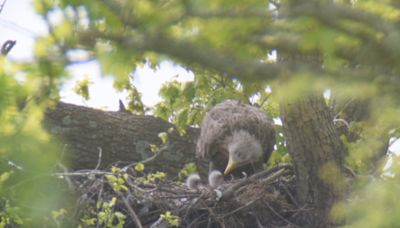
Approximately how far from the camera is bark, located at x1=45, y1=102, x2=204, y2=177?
319 inches

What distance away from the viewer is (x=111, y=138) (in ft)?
27.6

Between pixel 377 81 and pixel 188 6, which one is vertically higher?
pixel 188 6

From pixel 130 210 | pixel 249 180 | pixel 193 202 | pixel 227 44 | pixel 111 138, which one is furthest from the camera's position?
pixel 111 138

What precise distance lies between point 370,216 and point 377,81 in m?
0.44

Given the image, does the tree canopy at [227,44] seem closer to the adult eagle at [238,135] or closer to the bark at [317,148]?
the bark at [317,148]

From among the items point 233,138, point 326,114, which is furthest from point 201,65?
point 233,138

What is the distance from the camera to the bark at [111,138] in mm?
8094

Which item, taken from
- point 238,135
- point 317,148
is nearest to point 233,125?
point 238,135

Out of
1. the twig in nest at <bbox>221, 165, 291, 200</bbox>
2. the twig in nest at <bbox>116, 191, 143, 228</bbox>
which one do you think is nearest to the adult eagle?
the twig in nest at <bbox>221, 165, 291, 200</bbox>

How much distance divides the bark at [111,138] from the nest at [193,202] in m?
0.47

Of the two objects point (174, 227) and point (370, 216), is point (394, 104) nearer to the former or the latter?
point (370, 216)

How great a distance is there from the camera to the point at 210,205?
7.58 m

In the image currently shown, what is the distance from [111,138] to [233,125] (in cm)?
149

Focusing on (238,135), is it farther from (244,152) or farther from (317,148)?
(317,148)
